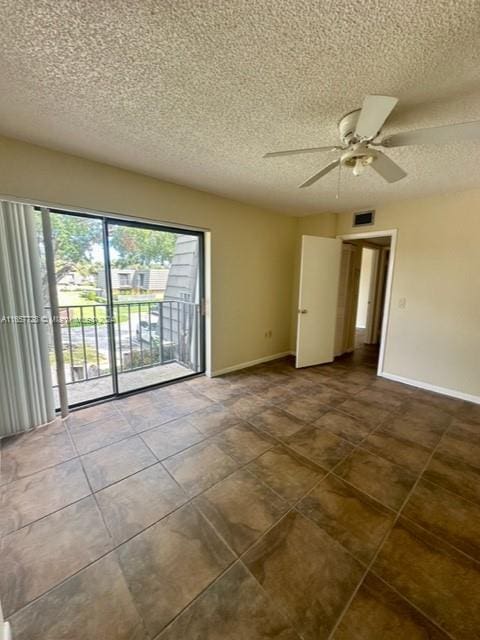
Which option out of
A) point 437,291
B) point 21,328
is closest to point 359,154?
point 437,291

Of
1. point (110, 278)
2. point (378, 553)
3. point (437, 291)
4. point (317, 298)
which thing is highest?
point (110, 278)

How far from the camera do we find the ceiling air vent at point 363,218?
3.71 m

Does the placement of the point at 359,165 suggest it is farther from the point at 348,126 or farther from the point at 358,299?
the point at 358,299

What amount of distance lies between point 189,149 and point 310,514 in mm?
2769

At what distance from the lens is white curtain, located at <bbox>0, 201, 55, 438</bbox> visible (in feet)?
6.77

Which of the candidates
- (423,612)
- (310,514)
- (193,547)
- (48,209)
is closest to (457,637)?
(423,612)

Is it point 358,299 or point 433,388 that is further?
point 358,299

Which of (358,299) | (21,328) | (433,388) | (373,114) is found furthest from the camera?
(358,299)

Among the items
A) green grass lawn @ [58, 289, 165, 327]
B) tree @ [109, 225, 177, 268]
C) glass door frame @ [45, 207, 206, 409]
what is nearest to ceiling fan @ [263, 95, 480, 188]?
glass door frame @ [45, 207, 206, 409]

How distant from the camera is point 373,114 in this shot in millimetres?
1254

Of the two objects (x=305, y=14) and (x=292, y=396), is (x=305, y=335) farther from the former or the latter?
(x=305, y=14)

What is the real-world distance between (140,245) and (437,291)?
369 centimetres

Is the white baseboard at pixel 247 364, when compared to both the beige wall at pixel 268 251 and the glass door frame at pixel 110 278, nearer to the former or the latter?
the beige wall at pixel 268 251

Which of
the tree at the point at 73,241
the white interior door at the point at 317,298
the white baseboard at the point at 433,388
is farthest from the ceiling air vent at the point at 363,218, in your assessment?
the tree at the point at 73,241
